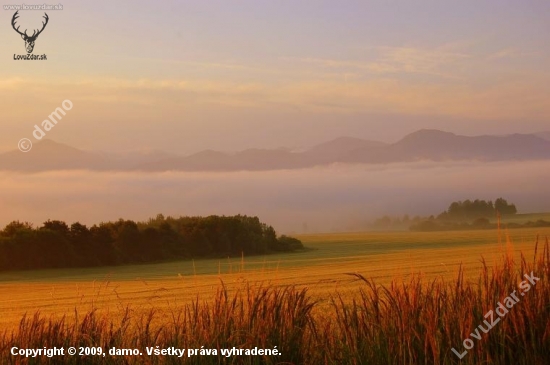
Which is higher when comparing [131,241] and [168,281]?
[131,241]

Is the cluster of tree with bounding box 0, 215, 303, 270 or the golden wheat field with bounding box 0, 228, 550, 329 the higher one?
the cluster of tree with bounding box 0, 215, 303, 270

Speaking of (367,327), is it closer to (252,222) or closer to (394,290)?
(394,290)

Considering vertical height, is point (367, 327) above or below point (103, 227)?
below

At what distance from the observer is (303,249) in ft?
123

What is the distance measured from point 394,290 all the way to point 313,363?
3.97 ft

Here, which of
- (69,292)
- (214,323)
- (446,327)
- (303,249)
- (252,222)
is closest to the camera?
(446,327)

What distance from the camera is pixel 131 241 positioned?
29.8 meters

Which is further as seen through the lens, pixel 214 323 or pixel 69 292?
pixel 69 292

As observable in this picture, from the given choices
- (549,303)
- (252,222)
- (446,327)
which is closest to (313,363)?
(446,327)

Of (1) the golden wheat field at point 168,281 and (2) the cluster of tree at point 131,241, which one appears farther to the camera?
(2) the cluster of tree at point 131,241

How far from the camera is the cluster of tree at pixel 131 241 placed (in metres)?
26.7

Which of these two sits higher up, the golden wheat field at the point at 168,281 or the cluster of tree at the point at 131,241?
the cluster of tree at the point at 131,241

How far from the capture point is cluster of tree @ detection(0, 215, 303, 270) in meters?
26.7

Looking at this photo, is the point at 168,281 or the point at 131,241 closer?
the point at 168,281
